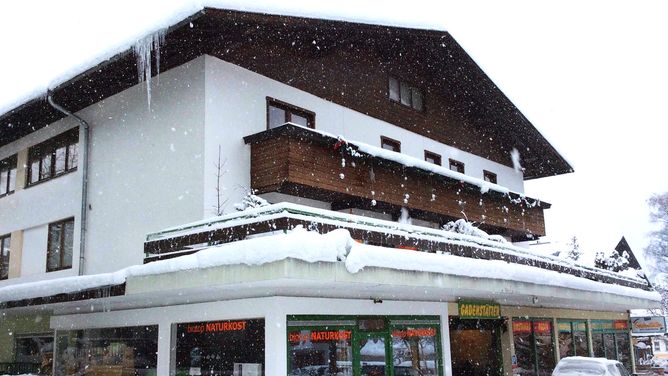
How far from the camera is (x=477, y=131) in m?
20.9

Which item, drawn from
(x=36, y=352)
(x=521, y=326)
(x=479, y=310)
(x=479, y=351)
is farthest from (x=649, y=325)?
(x=36, y=352)

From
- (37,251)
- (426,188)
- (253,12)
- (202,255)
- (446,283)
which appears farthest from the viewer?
(37,251)

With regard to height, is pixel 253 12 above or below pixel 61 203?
above

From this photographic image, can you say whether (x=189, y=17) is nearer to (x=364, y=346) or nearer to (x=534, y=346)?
(x=364, y=346)

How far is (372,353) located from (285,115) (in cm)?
534

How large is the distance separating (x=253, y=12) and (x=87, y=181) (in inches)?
251

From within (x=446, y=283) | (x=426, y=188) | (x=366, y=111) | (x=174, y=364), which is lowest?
(x=174, y=364)

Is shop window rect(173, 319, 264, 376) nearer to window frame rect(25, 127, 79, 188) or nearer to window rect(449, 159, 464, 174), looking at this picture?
window frame rect(25, 127, 79, 188)

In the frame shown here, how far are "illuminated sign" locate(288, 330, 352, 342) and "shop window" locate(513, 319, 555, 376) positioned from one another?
7.55 m

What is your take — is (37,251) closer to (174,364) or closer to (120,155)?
(120,155)

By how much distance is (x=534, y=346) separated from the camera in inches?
735

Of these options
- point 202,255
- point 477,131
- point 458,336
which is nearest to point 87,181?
point 202,255

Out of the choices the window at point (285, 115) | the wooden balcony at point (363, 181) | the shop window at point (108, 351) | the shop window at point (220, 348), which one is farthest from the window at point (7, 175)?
the wooden balcony at point (363, 181)

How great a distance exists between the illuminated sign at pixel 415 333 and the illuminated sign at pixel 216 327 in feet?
11.9
